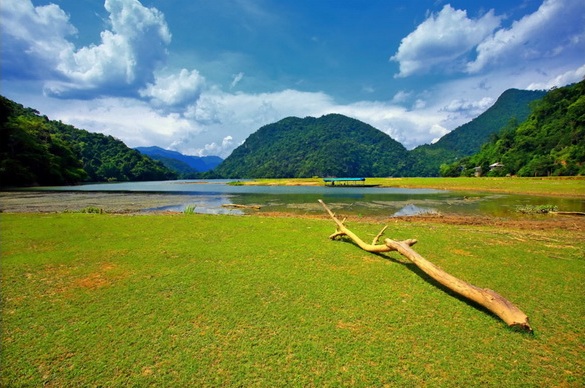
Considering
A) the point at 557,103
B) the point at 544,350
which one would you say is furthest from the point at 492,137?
the point at 544,350

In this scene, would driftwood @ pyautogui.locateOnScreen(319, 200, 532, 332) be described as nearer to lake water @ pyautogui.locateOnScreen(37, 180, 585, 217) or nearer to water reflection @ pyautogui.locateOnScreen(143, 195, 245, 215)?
lake water @ pyautogui.locateOnScreen(37, 180, 585, 217)

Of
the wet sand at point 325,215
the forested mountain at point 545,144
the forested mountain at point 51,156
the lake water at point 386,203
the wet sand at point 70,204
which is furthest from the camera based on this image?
the forested mountain at point 545,144

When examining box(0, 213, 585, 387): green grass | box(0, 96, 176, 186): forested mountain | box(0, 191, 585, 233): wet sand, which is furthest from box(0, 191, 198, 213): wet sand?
box(0, 96, 176, 186): forested mountain

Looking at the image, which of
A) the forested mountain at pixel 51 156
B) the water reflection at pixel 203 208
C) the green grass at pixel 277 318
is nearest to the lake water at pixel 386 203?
the water reflection at pixel 203 208

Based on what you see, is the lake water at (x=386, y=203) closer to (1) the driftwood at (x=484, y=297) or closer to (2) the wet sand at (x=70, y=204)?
(2) the wet sand at (x=70, y=204)

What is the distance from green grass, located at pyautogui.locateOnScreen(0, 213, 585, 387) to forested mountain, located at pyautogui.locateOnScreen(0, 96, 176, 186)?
8438 centimetres

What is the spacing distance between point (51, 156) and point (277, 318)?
10642 cm

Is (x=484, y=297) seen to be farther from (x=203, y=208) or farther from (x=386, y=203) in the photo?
(x=386, y=203)

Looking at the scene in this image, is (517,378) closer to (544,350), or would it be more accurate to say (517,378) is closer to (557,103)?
(544,350)

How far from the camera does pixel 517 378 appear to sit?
3.84m

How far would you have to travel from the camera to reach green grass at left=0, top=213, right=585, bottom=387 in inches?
154

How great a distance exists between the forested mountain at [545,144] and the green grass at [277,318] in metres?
86.5

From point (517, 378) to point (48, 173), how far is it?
107641mm

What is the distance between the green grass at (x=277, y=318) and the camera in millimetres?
3924
